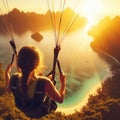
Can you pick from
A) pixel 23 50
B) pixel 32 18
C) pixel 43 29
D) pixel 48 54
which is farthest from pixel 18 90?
pixel 32 18

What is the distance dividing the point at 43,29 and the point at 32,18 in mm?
10109

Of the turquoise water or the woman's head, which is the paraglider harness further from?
the turquoise water

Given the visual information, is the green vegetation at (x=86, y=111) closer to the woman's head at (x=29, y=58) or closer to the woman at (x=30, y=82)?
the woman at (x=30, y=82)

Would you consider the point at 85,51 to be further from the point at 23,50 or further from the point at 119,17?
the point at 23,50

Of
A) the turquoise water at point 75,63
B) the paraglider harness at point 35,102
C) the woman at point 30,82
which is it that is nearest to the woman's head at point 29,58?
the woman at point 30,82

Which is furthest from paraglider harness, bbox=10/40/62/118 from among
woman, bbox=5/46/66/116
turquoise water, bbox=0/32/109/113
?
turquoise water, bbox=0/32/109/113

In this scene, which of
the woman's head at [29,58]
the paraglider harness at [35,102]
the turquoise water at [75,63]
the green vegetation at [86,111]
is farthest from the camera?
the turquoise water at [75,63]

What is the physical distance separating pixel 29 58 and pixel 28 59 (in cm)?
2

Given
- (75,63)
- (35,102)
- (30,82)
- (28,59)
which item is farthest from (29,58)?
(75,63)

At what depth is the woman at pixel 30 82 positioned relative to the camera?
426 cm

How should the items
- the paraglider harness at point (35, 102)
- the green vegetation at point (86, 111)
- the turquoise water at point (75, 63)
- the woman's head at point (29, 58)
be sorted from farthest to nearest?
the turquoise water at point (75, 63), the green vegetation at point (86, 111), the paraglider harness at point (35, 102), the woman's head at point (29, 58)

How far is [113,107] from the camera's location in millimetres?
36188

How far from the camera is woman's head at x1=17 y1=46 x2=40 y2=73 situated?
425 cm

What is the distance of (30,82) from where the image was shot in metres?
4.39
